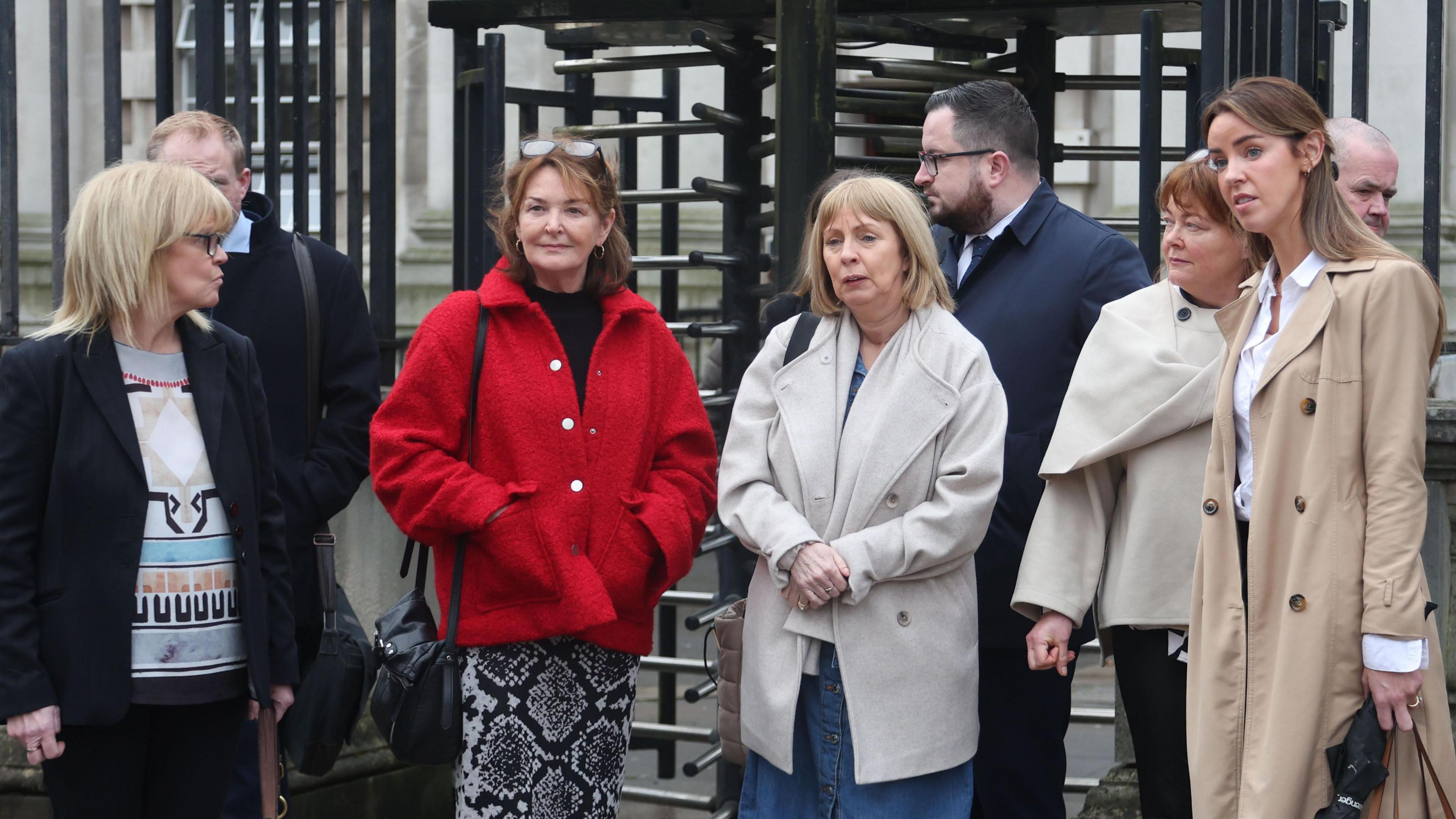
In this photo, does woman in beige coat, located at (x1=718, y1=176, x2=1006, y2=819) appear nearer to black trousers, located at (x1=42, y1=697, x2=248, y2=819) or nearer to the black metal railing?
black trousers, located at (x1=42, y1=697, x2=248, y2=819)

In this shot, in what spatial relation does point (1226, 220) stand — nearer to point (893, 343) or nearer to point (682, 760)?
point (893, 343)

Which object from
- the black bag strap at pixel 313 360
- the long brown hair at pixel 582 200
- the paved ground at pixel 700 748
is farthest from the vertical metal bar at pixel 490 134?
the paved ground at pixel 700 748

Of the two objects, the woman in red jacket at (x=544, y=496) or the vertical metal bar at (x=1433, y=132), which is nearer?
the woman in red jacket at (x=544, y=496)

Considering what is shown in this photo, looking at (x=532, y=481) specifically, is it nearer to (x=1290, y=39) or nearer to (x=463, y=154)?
(x=463, y=154)

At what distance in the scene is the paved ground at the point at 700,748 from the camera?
6.16m

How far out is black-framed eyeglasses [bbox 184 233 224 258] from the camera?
11.1 ft

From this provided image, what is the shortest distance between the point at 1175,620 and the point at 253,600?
1.85 metres

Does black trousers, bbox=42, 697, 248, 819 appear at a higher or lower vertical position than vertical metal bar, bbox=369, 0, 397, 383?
lower

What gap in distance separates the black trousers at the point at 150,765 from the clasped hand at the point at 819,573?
117 centimetres

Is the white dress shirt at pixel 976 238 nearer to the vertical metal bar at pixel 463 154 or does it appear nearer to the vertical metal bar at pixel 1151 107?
the vertical metal bar at pixel 1151 107

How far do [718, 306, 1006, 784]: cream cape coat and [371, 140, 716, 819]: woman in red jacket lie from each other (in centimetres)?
28

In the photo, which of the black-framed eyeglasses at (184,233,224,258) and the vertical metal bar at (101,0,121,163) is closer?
the black-framed eyeglasses at (184,233,224,258)

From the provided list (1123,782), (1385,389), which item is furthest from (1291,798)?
(1123,782)

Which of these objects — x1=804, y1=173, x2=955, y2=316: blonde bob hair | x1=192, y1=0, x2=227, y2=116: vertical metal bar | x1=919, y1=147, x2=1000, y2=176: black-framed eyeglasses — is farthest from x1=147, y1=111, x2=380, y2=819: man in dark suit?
x1=919, y1=147, x2=1000, y2=176: black-framed eyeglasses
